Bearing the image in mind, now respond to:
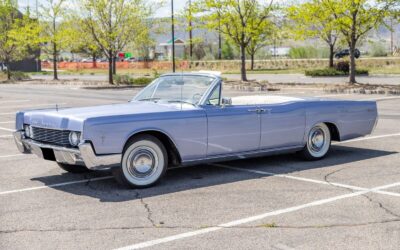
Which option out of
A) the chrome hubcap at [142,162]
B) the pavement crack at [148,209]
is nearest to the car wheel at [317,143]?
the chrome hubcap at [142,162]

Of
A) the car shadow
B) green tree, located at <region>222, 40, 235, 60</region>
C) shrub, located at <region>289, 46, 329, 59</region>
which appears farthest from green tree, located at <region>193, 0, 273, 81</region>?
green tree, located at <region>222, 40, 235, 60</region>

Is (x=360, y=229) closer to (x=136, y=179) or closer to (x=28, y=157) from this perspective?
(x=136, y=179)

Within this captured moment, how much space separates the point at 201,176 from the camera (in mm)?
8008

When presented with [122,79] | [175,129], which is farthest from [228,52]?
[175,129]

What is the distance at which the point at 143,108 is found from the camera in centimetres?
758

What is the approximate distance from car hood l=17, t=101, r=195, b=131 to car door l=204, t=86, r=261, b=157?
1.16 ft

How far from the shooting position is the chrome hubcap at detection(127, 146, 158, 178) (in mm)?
7211

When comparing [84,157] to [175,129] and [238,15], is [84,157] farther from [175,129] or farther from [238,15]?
[238,15]

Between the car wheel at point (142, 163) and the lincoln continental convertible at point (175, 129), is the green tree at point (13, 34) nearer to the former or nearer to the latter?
the lincoln continental convertible at point (175, 129)

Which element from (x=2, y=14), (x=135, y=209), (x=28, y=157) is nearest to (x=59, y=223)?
(x=135, y=209)

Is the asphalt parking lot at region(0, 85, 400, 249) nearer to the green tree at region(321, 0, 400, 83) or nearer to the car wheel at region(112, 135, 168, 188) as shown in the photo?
the car wheel at region(112, 135, 168, 188)

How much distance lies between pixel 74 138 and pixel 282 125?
9.95 feet

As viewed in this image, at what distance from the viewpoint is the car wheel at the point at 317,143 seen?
29.3ft

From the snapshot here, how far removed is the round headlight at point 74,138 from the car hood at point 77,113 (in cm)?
6
